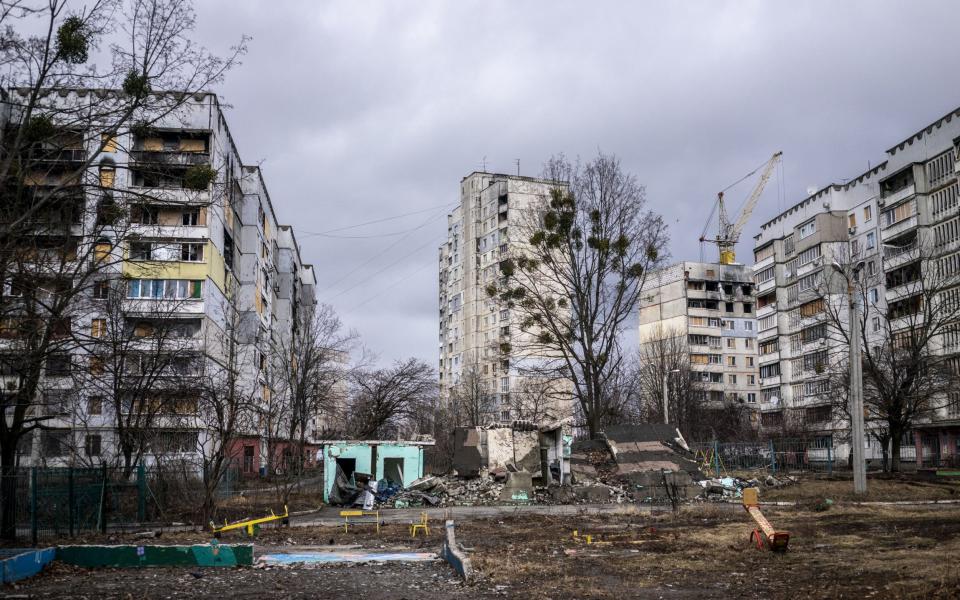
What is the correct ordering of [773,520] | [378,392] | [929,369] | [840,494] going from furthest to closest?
1. [378,392]
2. [929,369]
3. [840,494]
4. [773,520]

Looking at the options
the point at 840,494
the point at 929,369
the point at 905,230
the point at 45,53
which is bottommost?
the point at 840,494

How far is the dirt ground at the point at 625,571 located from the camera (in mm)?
10758

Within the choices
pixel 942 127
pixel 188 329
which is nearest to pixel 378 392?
pixel 188 329

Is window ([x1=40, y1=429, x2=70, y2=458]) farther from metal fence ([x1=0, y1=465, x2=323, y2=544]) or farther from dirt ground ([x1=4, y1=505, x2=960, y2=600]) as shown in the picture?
dirt ground ([x1=4, y1=505, x2=960, y2=600])

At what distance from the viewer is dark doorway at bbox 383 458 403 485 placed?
1539 inches

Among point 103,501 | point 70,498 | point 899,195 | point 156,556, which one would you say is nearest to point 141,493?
point 103,501

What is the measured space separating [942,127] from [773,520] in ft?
144

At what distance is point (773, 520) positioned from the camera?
21.3 metres

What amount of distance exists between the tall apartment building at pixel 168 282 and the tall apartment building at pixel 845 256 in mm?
32541

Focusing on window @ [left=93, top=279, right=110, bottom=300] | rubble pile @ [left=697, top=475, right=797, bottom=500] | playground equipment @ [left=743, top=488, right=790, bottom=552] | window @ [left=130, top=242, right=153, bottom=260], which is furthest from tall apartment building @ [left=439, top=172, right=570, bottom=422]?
window @ [left=130, top=242, right=153, bottom=260]

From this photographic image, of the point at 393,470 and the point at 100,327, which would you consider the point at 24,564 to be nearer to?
the point at 100,327

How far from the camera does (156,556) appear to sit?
15016 mm

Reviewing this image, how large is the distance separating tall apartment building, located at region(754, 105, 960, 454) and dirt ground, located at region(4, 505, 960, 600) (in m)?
28.5

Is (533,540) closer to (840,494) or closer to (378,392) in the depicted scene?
(840,494)
